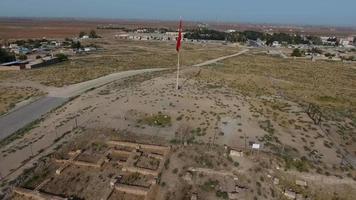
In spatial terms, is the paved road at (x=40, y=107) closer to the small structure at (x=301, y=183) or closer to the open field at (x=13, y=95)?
the open field at (x=13, y=95)

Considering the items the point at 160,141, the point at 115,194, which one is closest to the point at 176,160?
the point at 160,141

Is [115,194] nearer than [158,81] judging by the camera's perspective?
Yes

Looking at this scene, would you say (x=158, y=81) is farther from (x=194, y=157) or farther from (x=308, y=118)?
(x=194, y=157)

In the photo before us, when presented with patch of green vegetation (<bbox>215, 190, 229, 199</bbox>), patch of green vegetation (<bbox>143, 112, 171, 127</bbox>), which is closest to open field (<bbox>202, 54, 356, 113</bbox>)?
patch of green vegetation (<bbox>143, 112, 171, 127</bbox>)

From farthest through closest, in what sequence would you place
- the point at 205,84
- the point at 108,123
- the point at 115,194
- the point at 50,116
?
the point at 205,84, the point at 50,116, the point at 108,123, the point at 115,194

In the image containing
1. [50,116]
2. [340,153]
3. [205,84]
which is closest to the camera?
[340,153]

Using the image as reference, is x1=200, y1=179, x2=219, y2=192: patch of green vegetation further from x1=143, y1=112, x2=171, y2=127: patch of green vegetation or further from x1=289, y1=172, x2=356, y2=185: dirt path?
Answer: x1=143, y1=112, x2=171, y2=127: patch of green vegetation
